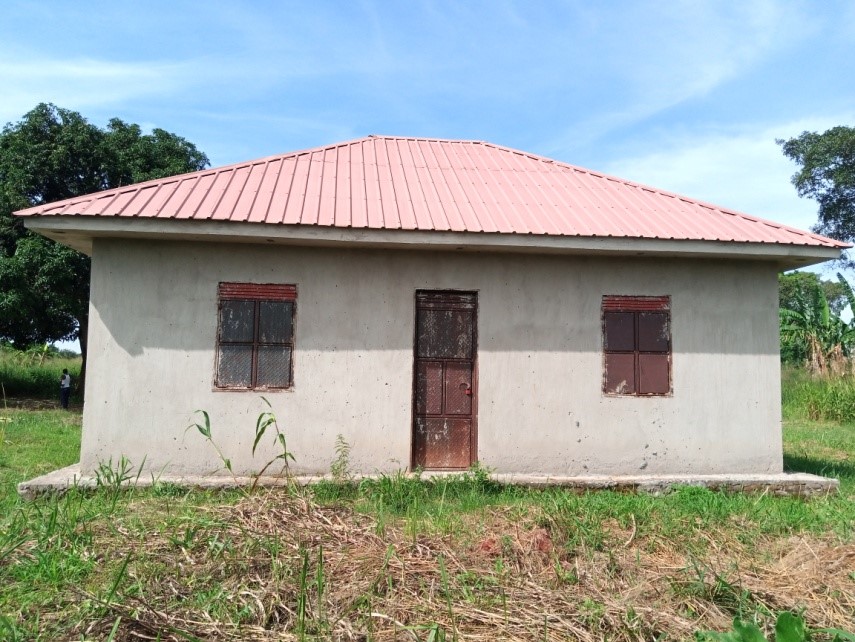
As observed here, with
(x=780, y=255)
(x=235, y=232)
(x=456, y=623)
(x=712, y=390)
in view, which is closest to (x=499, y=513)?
(x=456, y=623)

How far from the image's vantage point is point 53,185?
53.3 ft

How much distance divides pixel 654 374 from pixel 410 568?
417cm

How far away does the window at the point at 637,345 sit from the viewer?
6934mm

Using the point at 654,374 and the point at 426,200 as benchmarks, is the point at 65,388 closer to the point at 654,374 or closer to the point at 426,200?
the point at 426,200

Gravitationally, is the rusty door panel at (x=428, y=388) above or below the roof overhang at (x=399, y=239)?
below

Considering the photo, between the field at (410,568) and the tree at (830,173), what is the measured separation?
23.7m

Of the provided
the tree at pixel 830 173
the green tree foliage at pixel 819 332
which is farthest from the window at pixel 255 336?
the tree at pixel 830 173

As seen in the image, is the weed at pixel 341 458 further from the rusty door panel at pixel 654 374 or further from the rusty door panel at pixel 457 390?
the rusty door panel at pixel 654 374

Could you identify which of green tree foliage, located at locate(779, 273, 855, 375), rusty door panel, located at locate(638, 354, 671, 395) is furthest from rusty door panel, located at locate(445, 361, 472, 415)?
green tree foliage, located at locate(779, 273, 855, 375)

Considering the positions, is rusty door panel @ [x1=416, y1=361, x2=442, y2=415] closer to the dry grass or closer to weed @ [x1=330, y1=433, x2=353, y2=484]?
weed @ [x1=330, y1=433, x2=353, y2=484]

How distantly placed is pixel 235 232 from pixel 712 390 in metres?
5.39

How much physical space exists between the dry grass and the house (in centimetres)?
189

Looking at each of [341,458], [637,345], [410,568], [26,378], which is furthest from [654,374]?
[26,378]

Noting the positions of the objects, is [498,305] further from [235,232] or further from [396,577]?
[396,577]
